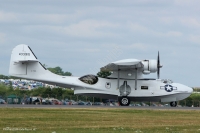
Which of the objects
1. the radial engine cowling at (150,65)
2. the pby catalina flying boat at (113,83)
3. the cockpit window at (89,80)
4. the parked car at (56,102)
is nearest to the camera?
the radial engine cowling at (150,65)

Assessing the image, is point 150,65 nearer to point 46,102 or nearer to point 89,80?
point 89,80

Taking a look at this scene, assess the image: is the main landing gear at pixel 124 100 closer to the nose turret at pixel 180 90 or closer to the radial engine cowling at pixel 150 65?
the radial engine cowling at pixel 150 65

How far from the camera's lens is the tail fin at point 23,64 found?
5475 centimetres

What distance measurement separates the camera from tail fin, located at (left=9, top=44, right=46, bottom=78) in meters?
54.8

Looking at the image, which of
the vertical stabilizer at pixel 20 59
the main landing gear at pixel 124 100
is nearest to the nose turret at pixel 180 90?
the main landing gear at pixel 124 100

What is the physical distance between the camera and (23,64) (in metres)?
54.8

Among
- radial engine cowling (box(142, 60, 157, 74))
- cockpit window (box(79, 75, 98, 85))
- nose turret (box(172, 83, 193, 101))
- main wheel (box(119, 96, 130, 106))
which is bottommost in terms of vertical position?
main wheel (box(119, 96, 130, 106))

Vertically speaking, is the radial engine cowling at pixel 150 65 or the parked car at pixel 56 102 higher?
the radial engine cowling at pixel 150 65

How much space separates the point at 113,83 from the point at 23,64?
8.74 metres

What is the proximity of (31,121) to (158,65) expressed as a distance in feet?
89.1

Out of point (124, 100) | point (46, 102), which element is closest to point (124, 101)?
point (124, 100)

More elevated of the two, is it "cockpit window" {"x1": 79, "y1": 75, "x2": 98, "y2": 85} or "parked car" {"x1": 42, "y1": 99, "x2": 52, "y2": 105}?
"cockpit window" {"x1": 79, "y1": 75, "x2": 98, "y2": 85}

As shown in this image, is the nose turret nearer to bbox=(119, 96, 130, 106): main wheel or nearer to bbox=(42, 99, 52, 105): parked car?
bbox=(119, 96, 130, 106): main wheel

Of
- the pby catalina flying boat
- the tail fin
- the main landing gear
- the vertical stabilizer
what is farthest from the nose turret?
the vertical stabilizer
